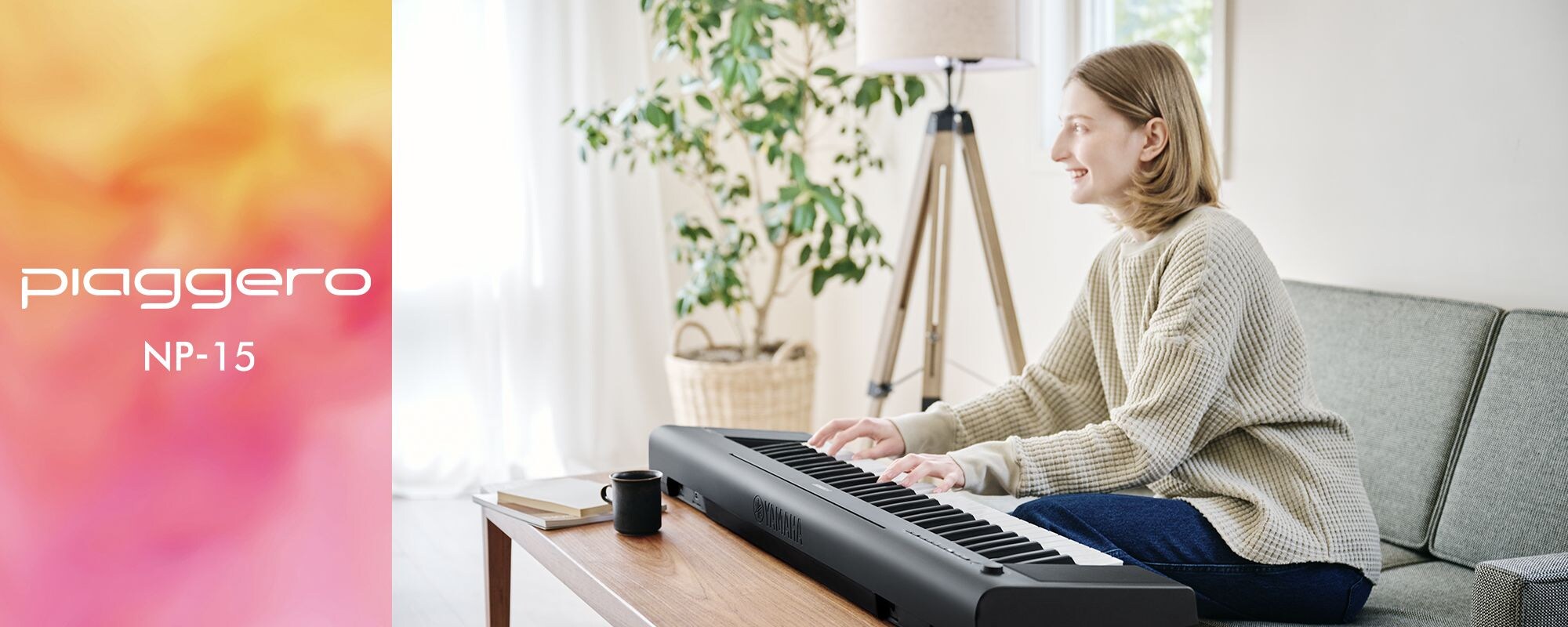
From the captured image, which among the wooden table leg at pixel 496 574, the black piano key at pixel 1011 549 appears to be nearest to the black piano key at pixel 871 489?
the black piano key at pixel 1011 549

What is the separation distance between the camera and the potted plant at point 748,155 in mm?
3500

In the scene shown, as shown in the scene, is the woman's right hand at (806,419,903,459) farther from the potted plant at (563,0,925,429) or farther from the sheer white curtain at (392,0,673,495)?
the sheer white curtain at (392,0,673,495)

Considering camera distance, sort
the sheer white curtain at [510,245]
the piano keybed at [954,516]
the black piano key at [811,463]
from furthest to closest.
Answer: the sheer white curtain at [510,245] → the black piano key at [811,463] → the piano keybed at [954,516]

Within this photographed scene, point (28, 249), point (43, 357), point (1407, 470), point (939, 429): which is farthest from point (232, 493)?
point (1407, 470)

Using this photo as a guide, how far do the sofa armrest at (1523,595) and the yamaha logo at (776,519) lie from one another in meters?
0.73

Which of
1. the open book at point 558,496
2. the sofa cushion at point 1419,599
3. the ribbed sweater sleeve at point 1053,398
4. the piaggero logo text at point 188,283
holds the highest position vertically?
the piaggero logo text at point 188,283

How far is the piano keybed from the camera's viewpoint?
135cm

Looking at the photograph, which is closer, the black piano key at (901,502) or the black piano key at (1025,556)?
the black piano key at (1025,556)

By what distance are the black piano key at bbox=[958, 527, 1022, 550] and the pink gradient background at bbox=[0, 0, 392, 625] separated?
4.11ft

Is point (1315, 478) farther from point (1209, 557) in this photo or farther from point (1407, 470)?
point (1407, 470)

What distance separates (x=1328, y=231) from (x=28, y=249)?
2223 mm

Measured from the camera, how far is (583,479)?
2102mm

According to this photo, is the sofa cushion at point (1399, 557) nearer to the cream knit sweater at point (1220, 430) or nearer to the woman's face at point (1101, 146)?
the cream knit sweater at point (1220, 430)

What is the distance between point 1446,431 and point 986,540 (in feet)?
3.25
